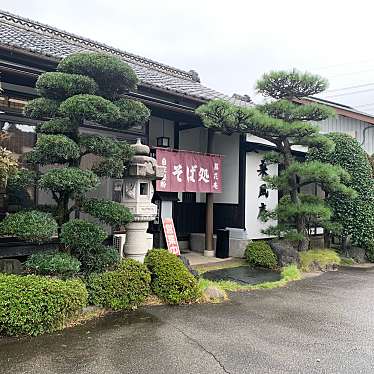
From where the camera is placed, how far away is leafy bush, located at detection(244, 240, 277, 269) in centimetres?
1012

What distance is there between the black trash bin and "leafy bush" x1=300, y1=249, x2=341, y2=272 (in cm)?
219

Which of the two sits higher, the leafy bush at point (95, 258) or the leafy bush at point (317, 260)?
the leafy bush at point (95, 258)

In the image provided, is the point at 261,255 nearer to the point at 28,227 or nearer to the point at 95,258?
the point at 95,258

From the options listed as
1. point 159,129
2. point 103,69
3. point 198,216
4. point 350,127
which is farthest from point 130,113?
point 350,127

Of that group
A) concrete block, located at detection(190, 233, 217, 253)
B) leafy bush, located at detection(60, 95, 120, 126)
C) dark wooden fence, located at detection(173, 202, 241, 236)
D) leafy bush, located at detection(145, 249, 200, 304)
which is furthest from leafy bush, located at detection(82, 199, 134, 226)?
concrete block, located at detection(190, 233, 217, 253)

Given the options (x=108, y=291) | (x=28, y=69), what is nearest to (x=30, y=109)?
(x=28, y=69)

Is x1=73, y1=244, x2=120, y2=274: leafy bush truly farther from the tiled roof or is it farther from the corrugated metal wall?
the corrugated metal wall

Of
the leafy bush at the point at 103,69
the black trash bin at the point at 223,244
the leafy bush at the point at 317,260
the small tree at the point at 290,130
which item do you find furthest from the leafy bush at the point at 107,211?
the leafy bush at the point at 317,260

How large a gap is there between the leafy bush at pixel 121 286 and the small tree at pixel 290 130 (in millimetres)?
4684

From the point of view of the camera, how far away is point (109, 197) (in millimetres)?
9477

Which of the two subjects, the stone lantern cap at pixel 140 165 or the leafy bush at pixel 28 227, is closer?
the leafy bush at pixel 28 227

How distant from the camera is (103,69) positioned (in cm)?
616

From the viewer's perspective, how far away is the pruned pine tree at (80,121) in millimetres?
5695

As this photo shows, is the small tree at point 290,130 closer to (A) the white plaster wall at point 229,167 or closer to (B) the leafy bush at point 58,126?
(A) the white plaster wall at point 229,167
